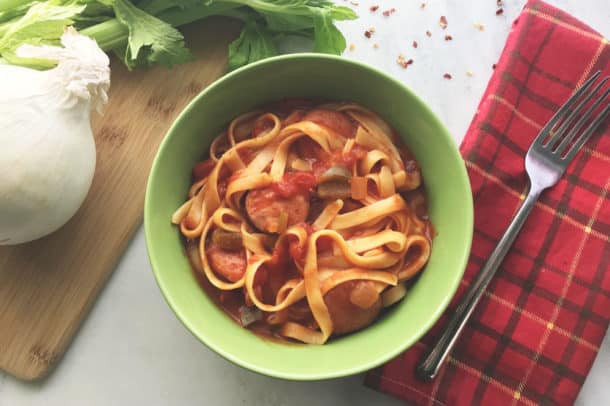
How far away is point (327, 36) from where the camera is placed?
2.67 metres

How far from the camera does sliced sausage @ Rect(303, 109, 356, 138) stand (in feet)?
8.05

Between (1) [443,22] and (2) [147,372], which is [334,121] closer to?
(1) [443,22]

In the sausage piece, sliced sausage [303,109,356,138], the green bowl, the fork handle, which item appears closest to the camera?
the green bowl

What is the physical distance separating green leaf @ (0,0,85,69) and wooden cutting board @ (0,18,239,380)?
31cm

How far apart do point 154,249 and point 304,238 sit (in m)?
0.52

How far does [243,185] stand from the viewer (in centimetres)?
236

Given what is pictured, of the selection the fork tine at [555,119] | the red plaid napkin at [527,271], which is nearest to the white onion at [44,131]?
the red plaid napkin at [527,271]

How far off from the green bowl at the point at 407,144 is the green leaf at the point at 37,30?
686mm

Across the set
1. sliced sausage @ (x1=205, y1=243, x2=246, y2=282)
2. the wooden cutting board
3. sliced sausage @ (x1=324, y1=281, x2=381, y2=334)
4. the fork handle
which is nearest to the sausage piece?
sliced sausage @ (x1=205, y1=243, x2=246, y2=282)

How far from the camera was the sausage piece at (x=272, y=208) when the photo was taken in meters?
2.35

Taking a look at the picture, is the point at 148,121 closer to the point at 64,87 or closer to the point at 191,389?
the point at 64,87

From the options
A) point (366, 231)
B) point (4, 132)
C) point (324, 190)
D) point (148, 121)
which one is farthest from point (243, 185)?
point (4, 132)

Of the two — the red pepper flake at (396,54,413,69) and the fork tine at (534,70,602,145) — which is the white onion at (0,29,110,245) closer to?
the red pepper flake at (396,54,413,69)

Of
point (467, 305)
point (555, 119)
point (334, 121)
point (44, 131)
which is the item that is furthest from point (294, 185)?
point (555, 119)
